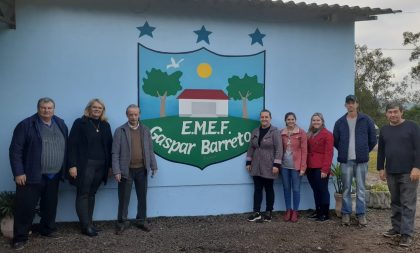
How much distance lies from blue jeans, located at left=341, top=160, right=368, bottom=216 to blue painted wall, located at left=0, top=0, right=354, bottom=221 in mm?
890

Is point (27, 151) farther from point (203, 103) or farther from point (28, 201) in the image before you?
point (203, 103)

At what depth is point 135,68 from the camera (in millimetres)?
6520

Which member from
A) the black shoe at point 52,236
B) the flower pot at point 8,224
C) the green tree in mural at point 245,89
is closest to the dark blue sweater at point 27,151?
the flower pot at point 8,224

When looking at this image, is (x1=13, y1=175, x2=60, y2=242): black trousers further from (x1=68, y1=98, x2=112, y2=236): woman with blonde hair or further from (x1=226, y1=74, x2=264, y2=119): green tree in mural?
(x1=226, y1=74, x2=264, y2=119): green tree in mural

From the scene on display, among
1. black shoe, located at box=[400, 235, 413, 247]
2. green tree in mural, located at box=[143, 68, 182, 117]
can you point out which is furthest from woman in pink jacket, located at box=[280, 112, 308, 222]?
green tree in mural, located at box=[143, 68, 182, 117]

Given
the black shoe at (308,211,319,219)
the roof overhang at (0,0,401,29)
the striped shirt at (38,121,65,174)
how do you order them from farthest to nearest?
1. the black shoe at (308,211,319,219)
2. the roof overhang at (0,0,401,29)
3. the striped shirt at (38,121,65,174)

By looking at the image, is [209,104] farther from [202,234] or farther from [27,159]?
[27,159]

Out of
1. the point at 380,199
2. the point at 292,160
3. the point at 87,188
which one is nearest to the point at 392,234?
the point at 292,160

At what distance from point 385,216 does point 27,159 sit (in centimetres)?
564

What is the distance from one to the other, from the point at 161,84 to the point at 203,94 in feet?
2.21

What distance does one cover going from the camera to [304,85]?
734cm

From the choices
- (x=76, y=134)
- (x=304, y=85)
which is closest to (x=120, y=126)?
(x=76, y=134)

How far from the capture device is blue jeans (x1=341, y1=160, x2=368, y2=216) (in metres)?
6.48

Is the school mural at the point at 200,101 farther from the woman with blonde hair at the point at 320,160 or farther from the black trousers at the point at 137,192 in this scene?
the woman with blonde hair at the point at 320,160
